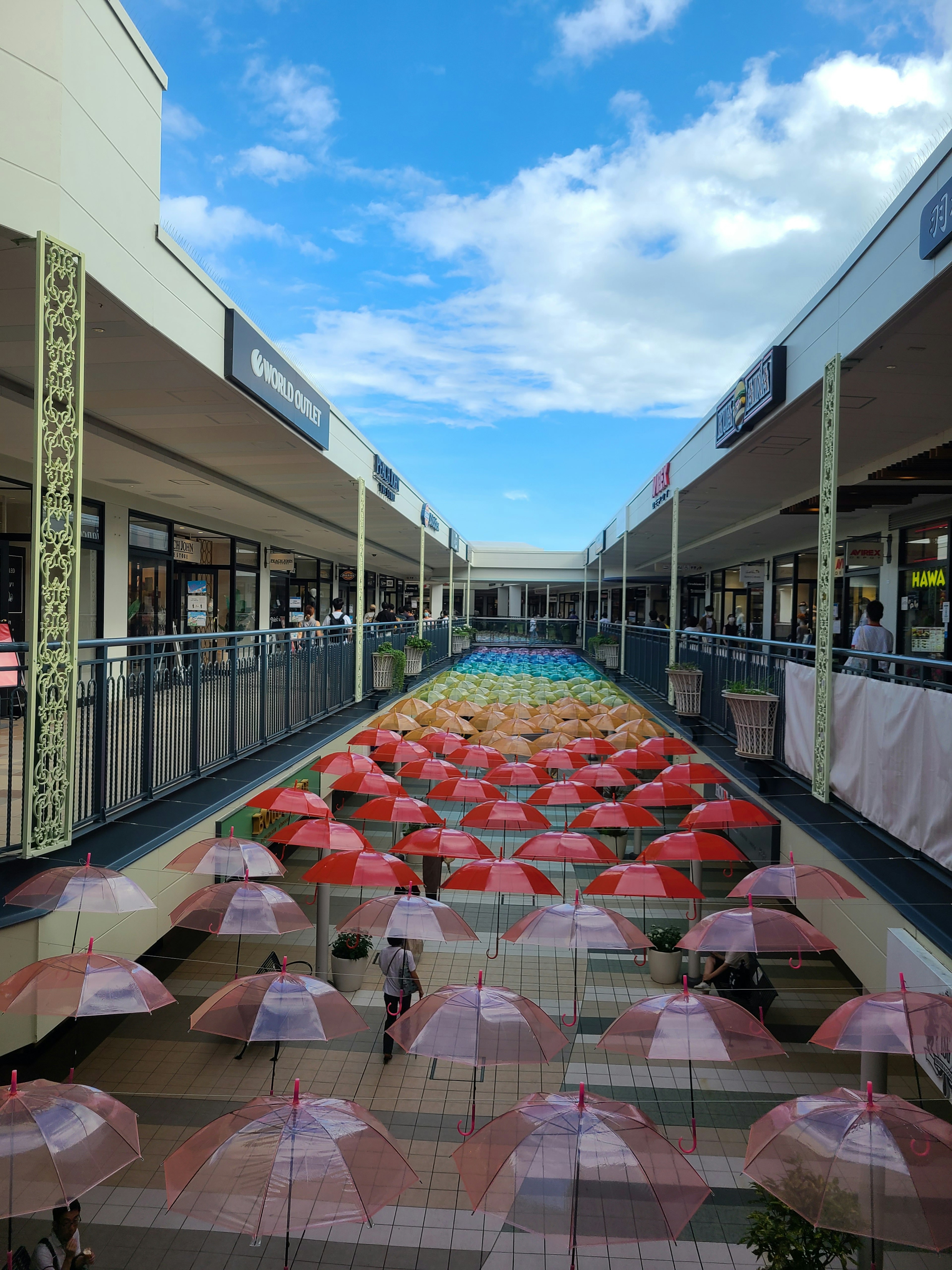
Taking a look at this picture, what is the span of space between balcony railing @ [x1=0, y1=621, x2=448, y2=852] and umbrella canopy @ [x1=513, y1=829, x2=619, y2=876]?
369 cm

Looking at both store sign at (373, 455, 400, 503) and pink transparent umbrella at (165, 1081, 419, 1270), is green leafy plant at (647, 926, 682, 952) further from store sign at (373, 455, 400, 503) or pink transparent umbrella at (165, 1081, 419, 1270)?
store sign at (373, 455, 400, 503)

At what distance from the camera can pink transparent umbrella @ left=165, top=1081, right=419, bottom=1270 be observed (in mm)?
3582

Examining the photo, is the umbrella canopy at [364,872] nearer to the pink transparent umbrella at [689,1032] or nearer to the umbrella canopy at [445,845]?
the umbrella canopy at [445,845]

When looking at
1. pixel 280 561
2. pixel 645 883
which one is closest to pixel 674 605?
pixel 645 883

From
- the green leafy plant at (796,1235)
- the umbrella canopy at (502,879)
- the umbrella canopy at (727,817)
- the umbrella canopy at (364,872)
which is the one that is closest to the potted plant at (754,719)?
the umbrella canopy at (727,817)

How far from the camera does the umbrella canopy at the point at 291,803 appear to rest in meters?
8.84

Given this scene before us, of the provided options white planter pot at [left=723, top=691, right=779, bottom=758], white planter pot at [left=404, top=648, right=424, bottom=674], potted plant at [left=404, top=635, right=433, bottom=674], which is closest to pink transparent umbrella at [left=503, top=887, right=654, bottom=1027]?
white planter pot at [left=723, top=691, right=779, bottom=758]

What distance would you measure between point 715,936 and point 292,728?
26.6 ft

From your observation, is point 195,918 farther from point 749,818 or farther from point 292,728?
point 292,728

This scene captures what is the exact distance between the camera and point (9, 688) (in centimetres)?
657

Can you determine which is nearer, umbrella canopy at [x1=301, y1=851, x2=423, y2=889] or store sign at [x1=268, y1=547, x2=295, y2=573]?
umbrella canopy at [x1=301, y1=851, x2=423, y2=889]

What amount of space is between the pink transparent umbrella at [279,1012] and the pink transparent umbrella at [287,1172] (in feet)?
3.37

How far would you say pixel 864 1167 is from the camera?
11.7 ft

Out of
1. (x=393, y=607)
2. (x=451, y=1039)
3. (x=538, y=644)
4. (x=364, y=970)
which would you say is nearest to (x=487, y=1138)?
(x=451, y=1039)
